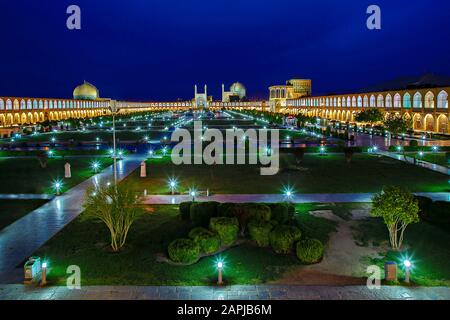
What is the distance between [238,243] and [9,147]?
3017cm

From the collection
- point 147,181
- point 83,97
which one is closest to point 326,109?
point 83,97

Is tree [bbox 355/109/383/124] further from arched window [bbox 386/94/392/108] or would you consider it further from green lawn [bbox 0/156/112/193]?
green lawn [bbox 0/156/112/193]

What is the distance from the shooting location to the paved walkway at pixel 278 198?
17.2m

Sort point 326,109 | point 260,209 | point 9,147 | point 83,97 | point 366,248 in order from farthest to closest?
point 83,97, point 326,109, point 9,147, point 260,209, point 366,248

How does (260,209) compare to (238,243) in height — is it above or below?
above

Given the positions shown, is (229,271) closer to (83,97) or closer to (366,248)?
(366,248)

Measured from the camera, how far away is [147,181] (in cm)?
2169

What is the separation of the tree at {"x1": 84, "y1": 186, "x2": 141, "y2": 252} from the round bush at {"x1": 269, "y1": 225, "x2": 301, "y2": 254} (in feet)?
12.3

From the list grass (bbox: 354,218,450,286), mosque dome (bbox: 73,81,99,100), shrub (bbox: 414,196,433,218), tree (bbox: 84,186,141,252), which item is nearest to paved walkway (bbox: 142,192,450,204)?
shrub (bbox: 414,196,433,218)

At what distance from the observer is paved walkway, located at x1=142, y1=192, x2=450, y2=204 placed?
17156 mm

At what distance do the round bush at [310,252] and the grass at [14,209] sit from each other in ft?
29.4

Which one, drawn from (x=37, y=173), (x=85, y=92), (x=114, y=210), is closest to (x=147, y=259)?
(x=114, y=210)
